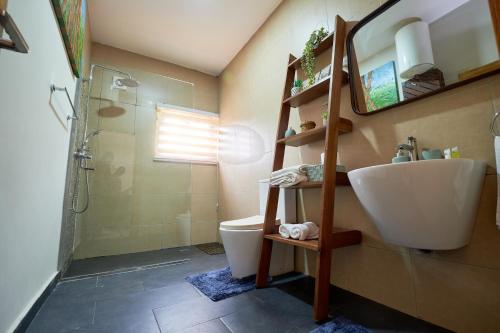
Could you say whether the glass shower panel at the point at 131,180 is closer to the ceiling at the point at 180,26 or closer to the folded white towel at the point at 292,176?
the ceiling at the point at 180,26

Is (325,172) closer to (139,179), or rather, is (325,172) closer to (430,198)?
(430,198)

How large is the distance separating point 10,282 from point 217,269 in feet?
4.10

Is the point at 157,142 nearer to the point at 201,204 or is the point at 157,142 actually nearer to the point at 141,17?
the point at 201,204

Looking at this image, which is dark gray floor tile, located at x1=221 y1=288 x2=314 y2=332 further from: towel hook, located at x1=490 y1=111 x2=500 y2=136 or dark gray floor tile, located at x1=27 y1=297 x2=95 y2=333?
towel hook, located at x1=490 y1=111 x2=500 y2=136

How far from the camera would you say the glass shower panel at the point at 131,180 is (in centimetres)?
237

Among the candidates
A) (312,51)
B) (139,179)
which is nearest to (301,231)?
(312,51)

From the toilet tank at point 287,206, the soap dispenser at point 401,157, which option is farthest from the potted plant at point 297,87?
the soap dispenser at point 401,157

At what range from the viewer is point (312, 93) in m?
1.64

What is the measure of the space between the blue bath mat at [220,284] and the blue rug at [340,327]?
0.56m

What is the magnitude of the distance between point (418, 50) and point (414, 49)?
2 centimetres

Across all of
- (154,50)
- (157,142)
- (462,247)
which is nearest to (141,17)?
(154,50)

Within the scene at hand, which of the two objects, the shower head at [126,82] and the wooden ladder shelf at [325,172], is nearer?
the wooden ladder shelf at [325,172]

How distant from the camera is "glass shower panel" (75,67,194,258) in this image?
2.37 m

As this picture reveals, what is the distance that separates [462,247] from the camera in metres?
0.97
